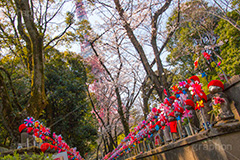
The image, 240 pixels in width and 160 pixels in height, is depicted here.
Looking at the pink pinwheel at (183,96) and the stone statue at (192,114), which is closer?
the stone statue at (192,114)

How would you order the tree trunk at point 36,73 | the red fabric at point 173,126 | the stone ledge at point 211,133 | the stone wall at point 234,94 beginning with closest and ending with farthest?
the stone ledge at point 211,133 → the stone wall at point 234,94 → the red fabric at point 173,126 → the tree trunk at point 36,73

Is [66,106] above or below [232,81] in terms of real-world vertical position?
above

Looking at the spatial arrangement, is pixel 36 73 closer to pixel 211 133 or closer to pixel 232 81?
pixel 211 133

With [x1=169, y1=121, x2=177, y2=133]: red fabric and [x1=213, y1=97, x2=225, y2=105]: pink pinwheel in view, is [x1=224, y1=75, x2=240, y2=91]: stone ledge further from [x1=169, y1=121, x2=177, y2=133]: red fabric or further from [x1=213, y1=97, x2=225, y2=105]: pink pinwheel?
[x1=169, y1=121, x2=177, y2=133]: red fabric

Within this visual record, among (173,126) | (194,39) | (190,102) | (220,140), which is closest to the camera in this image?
(220,140)

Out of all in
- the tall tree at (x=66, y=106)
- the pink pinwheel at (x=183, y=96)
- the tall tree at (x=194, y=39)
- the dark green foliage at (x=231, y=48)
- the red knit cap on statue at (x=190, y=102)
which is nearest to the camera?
the red knit cap on statue at (x=190, y=102)

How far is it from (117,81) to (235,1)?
10342mm

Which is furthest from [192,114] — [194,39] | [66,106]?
[194,39]

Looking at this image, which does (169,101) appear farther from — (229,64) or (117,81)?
(229,64)

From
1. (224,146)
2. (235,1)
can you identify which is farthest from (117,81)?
(235,1)

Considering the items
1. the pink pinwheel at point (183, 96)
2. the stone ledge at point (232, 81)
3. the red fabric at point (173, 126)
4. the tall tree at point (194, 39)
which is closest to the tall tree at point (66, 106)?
the tall tree at point (194, 39)

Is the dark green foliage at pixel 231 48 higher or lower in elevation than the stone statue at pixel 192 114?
higher

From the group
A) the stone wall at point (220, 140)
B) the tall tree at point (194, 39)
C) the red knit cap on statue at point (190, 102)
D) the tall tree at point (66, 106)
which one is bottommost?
the stone wall at point (220, 140)

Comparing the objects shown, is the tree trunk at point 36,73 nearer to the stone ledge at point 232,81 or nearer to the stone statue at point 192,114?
the stone statue at point 192,114
